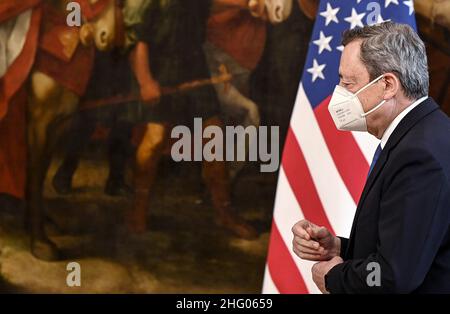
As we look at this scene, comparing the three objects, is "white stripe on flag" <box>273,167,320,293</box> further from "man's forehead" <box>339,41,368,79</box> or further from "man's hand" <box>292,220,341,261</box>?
"man's forehead" <box>339,41,368,79</box>

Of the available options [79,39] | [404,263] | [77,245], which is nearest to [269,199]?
[77,245]

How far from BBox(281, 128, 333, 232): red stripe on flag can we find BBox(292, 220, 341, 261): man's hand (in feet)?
8.32

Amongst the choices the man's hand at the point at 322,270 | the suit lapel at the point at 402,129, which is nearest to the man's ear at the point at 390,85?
the suit lapel at the point at 402,129

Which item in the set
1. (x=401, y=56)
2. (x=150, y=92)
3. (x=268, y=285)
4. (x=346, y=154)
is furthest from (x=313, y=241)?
(x=150, y=92)

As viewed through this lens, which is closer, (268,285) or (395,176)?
(395,176)

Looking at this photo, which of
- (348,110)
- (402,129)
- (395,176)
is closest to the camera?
(395,176)

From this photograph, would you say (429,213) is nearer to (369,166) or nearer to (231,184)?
(369,166)

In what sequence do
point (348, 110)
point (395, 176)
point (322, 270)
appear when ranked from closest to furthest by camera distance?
1. point (395, 176)
2. point (322, 270)
3. point (348, 110)

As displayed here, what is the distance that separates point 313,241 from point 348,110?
0.62 metres

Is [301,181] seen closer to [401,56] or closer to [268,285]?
[268,285]

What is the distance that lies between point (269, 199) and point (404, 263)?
405cm

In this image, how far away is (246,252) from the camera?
6535mm

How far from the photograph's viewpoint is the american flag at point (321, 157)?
214 inches

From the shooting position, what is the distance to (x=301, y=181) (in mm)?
5781
